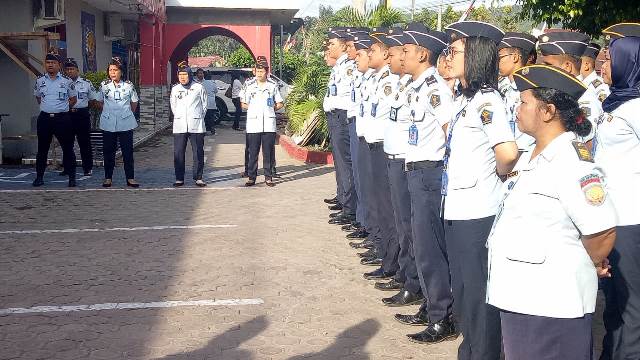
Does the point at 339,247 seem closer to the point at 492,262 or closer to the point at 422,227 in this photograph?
the point at 422,227

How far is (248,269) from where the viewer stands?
6.06m

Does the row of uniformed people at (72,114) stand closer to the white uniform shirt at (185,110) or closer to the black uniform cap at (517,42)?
the white uniform shirt at (185,110)

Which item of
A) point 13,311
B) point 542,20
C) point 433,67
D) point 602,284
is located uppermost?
point 542,20

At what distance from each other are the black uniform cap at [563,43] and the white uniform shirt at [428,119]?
3.17 ft

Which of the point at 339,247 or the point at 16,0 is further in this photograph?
the point at 16,0

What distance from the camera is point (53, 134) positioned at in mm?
9844

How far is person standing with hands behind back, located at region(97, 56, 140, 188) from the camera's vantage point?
970 centimetres

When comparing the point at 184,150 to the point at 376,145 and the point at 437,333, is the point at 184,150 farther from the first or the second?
the point at 437,333

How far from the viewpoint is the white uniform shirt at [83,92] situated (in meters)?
10.3

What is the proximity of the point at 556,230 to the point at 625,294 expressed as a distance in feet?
4.33

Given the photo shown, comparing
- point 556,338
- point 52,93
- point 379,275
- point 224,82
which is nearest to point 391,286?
point 379,275

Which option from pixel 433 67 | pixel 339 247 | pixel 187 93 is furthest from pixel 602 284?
pixel 187 93

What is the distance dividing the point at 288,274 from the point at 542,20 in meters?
5.18

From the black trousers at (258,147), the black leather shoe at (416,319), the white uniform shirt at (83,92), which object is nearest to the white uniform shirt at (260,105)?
the black trousers at (258,147)
